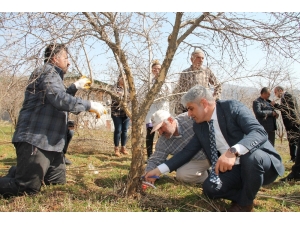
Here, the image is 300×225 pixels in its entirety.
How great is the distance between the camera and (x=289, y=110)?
5.87m

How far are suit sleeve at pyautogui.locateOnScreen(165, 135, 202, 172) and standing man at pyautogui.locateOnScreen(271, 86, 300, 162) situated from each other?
11.4 feet

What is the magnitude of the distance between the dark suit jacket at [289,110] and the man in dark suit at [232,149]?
137 inches

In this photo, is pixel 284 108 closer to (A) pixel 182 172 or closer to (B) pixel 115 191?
(A) pixel 182 172

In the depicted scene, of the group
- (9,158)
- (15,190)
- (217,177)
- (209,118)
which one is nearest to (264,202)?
(217,177)

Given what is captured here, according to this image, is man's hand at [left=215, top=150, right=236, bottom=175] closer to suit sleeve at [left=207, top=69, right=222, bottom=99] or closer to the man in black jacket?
suit sleeve at [left=207, top=69, right=222, bottom=99]

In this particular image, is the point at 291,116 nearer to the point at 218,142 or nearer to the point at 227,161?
the point at 218,142

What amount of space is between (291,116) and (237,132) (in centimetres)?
394

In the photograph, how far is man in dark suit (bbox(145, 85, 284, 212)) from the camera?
2.45 meters

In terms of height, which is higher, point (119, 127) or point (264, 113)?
point (264, 113)

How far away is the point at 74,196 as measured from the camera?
2895mm

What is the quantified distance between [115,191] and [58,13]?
5.86 feet

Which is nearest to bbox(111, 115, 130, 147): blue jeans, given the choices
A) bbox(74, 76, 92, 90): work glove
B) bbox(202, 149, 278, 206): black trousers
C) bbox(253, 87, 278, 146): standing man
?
bbox(74, 76, 92, 90): work glove

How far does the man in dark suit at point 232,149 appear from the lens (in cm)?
245

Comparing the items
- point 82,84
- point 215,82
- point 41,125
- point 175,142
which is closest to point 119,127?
point 215,82
